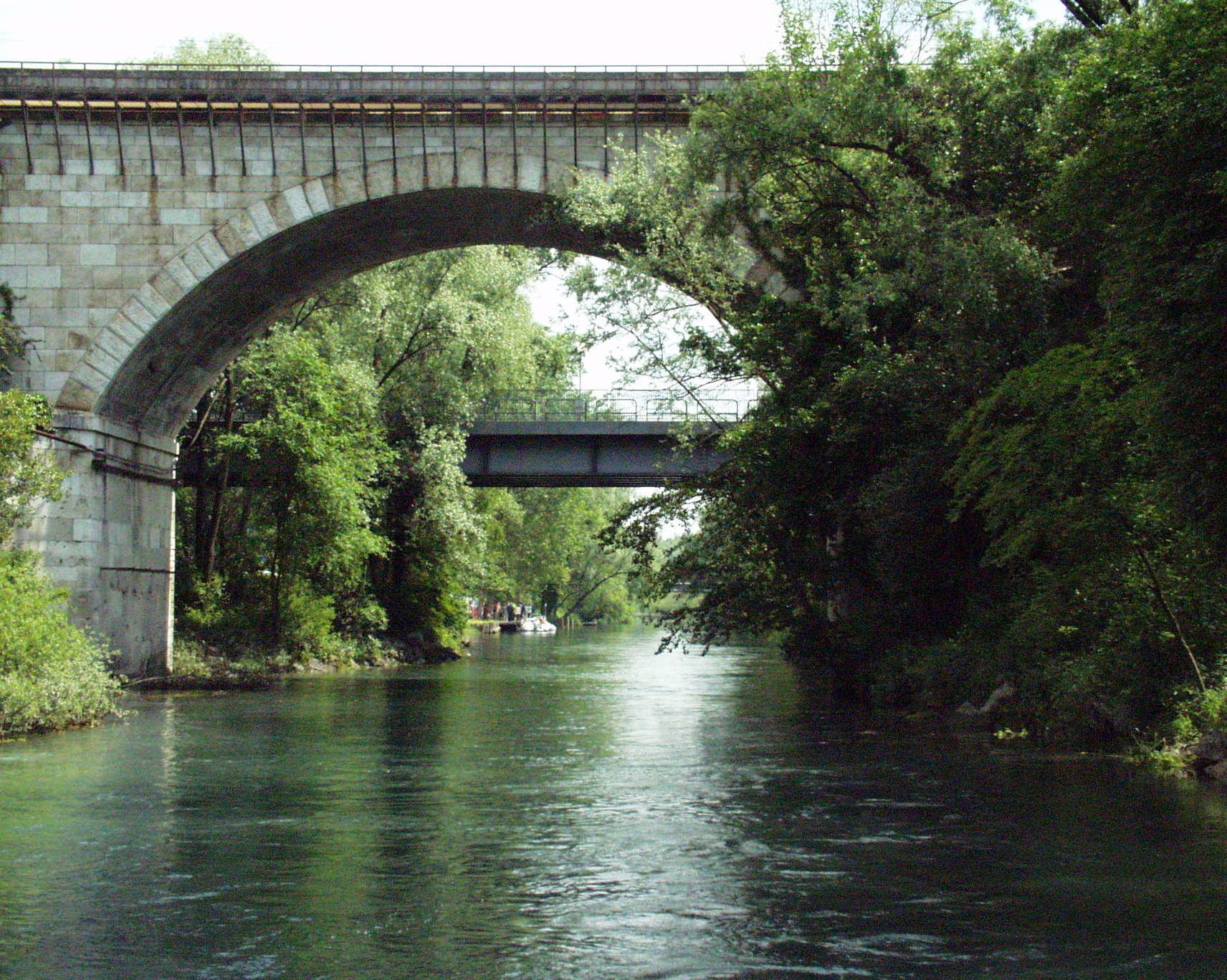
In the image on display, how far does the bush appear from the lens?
1905cm

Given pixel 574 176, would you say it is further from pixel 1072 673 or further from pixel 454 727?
pixel 1072 673

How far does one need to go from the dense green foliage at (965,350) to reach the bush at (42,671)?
10.5 meters

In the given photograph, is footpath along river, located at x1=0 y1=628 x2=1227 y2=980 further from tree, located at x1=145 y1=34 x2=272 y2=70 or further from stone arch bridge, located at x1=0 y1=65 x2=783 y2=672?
tree, located at x1=145 y1=34 x2=272 y2=70

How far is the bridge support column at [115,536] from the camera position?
25328mm

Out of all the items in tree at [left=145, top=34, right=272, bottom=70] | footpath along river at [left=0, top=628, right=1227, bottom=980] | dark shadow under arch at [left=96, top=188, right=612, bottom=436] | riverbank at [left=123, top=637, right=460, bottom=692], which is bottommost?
footpath along river at [left=0, top=628, right=1227, bottom=980]

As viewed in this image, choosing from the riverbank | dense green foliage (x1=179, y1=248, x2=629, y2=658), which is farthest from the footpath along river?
dense green foliage (x1=179, y1=248, x2=629, y2=658)

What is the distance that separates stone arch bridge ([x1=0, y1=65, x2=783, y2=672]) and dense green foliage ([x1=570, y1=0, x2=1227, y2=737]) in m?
1.58

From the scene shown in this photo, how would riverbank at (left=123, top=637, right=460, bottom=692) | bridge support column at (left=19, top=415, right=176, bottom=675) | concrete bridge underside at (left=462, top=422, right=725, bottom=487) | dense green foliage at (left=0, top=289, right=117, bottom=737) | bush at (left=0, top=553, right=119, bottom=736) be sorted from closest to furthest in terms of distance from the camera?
bush at (left=0, top=553, right=119, bottom=736) → dense green foliage at (left=0, top=289, right=117, bottom=737) → bridge support column at (left=19, top=415, right=176, bottom=675) → riverbank at (left=123, top=637, right=460, bottom=692) → concrete bridge underside at (left=462, top=422, right=725, bottom=487)

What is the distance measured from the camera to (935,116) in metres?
20.6

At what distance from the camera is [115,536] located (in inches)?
1050

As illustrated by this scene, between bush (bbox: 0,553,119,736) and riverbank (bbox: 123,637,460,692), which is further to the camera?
riverbank (bbox: 123,637,460,692)

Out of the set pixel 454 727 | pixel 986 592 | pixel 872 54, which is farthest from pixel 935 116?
pixel 454 727

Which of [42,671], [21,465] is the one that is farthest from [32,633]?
[21,465]

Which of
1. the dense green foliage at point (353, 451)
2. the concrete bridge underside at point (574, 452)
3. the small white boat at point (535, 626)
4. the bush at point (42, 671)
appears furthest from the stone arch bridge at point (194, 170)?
the small white boat at point (535, 626)
